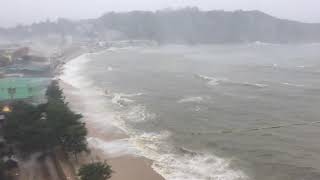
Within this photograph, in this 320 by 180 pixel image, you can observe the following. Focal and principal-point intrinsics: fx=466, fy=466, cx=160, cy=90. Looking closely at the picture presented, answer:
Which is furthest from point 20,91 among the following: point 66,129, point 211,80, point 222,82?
point 211,80

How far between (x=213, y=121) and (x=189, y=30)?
149m

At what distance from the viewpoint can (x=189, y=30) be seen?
182125 millimetres

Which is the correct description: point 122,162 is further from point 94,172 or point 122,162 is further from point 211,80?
point 211,80

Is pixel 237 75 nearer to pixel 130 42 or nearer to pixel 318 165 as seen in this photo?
pixel 318 165

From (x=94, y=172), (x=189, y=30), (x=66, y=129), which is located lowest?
(x=189, y=30)

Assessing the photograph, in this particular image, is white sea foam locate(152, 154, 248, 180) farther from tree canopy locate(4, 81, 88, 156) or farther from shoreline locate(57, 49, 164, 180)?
tree canopy locate(4, 81, 88, 156)

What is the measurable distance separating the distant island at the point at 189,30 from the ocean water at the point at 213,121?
110294 millimetres

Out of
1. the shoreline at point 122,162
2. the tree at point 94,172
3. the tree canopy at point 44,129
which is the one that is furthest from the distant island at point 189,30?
the tree at point 94,172

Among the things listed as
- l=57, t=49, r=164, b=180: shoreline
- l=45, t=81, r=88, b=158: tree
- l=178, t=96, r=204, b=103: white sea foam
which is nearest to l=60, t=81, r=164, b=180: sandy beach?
l=57, t=49, r=164, b=180: shoreline

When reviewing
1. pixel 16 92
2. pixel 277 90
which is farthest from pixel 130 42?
pixel 16 92

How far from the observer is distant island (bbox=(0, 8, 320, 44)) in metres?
173

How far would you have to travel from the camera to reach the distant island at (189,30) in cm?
17312

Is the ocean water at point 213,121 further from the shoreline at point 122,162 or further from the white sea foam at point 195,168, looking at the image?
the shoreline at point 122,162

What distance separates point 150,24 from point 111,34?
17.4 metres
